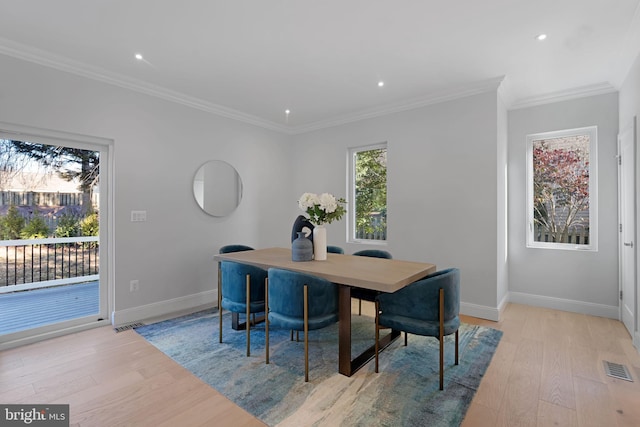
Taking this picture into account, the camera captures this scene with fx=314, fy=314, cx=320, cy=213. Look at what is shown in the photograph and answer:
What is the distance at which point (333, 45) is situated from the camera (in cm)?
272

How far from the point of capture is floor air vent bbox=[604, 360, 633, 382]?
229 centimetres

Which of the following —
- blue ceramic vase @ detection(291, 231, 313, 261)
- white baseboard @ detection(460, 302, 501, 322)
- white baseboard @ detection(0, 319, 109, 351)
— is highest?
blue ceramic vase @ detection(291, 231, 313, 261)

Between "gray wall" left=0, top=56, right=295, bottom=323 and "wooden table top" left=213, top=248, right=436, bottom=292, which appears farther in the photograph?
"gray wall" left=0, top=56, right=295, bottom=323

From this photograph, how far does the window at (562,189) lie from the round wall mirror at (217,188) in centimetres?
390

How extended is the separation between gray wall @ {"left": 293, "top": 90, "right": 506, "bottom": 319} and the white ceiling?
340 millimetres

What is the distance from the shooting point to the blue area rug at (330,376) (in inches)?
74.0

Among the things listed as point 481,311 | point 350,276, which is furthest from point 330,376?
point 481,311

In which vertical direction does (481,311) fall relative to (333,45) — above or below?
below

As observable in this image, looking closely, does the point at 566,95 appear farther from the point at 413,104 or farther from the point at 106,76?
the point at 106,76

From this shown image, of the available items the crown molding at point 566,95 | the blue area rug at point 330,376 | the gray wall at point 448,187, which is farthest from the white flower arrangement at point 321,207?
the crown molding at point 566,95

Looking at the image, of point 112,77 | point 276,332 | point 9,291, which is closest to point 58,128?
point 112,77

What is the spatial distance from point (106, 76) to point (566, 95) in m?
5.09

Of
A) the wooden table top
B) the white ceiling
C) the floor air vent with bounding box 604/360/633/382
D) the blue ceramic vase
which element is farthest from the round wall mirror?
the floor air vent with bounding box 604/360/633/382

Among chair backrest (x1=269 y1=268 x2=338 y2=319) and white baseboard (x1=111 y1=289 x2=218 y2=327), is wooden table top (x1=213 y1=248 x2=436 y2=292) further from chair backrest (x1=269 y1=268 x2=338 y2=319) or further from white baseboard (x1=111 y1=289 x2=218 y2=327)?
white baseboard (x1=111 y1=289 x2=218 y2=327)
